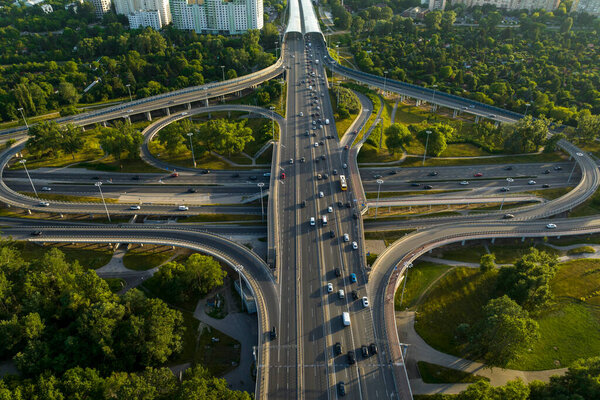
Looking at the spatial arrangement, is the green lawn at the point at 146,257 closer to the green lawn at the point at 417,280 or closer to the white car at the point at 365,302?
the white car at the point at 365,302

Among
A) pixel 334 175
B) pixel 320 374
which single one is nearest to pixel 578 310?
pixel 320 374

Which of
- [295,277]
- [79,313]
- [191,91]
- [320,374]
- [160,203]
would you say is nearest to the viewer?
[320,374]

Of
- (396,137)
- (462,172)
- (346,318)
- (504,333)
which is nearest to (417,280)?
(504,333)

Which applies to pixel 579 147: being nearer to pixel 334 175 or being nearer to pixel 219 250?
pixel 334 175

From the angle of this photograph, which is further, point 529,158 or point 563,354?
point 529,158

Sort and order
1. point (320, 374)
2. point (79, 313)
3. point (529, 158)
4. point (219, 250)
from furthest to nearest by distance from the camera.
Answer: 1. point (529, 158)
2. point (219, 250)
3. point (79, 313)
4. point (320, 374)

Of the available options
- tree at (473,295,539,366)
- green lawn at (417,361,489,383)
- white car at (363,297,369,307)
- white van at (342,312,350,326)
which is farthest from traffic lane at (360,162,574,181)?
green lawn at (417,361,489,383)

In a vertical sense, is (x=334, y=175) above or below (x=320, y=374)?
above
